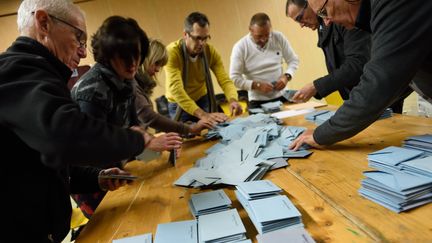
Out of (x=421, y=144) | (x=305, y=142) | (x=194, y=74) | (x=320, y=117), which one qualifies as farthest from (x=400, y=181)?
(x=194, y=74)

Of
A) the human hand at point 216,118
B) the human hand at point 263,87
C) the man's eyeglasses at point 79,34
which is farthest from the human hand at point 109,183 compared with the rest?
the human hand at point 263,87

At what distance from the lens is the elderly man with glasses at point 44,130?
70cm

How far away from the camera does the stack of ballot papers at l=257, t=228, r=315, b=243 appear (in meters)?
0.68

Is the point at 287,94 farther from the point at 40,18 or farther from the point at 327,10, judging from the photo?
the point at 40,18

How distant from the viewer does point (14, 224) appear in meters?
0.86

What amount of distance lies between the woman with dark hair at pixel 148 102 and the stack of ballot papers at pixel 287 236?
1510 mm

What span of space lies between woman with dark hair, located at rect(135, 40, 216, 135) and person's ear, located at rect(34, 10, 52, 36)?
114 centimetres

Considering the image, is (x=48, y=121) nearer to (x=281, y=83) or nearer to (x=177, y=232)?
(x=177, y=232)

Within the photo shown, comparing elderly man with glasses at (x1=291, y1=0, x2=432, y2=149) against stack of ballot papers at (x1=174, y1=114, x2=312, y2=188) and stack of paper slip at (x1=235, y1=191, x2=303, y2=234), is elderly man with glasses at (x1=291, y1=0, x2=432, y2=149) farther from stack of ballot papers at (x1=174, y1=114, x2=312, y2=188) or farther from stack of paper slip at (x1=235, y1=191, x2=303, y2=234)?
stack of paper slip at (x1=235, y1=191, x2=303, y2=234)

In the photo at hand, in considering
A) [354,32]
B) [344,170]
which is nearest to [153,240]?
[344,170]

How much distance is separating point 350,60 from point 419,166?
4.03 ft

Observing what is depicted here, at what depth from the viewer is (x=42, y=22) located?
3.00ft

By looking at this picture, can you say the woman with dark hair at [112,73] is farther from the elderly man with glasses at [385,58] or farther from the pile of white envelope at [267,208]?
the elderly man with glasses at [385,58]

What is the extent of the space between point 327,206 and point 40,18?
101cm
